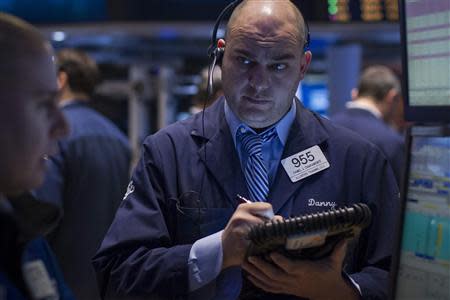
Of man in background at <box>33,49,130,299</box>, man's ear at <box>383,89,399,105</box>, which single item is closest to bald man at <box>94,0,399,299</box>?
man in background at <box>33,49,130,299</box>

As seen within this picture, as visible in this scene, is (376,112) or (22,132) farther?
(376,112)

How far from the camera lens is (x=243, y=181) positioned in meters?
1.99

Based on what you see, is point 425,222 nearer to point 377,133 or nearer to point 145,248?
point 145,248

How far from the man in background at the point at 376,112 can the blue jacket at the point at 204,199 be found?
2.14 metres

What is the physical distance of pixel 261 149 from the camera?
2053 millimetres

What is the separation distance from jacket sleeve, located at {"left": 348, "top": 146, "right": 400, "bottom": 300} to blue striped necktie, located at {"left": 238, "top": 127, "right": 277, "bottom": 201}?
0.84 ft

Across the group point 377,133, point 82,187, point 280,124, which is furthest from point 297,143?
point 377,133

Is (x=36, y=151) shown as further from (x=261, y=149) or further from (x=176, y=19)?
(x=176, y=19)

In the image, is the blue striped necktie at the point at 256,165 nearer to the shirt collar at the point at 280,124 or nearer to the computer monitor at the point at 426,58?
the shirt collar at the point at 280,124

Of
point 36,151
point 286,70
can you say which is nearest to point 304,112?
point 286,70

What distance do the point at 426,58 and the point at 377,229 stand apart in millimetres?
548

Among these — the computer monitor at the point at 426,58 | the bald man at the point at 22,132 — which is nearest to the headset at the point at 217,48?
the computer monitor at the point at 426,58

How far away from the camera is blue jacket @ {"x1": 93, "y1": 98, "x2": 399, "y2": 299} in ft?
6.23

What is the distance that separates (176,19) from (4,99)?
3.69 metres
